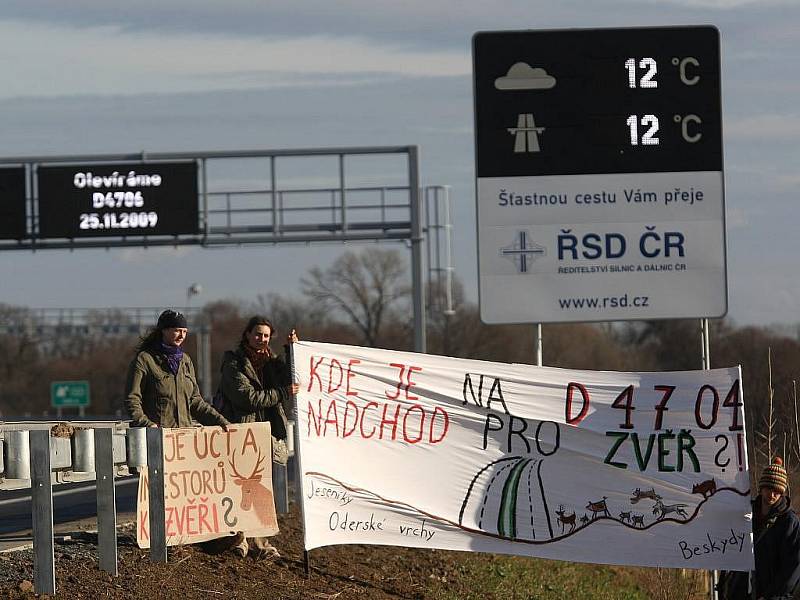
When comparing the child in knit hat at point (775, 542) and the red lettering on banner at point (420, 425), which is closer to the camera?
the child in knit hat at point (775, 542)

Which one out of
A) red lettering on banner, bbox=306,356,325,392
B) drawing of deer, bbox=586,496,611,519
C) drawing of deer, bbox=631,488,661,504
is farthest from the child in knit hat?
red lettering on banner, bbox=306,356,325,392

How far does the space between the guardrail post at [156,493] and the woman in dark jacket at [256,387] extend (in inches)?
37.7

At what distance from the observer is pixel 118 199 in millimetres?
27422

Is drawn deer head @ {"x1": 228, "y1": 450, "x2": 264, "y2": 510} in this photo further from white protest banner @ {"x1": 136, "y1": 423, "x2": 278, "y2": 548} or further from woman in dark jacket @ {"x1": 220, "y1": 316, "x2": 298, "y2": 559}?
woman in dark jacket @ {"x1": 220, "y1": 316, "x2": 298, "y2": 559}

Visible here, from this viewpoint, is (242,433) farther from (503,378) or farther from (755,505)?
(755,505)

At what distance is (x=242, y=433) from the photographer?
33.6ft

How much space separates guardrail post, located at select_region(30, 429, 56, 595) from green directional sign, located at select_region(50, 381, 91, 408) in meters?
59.4

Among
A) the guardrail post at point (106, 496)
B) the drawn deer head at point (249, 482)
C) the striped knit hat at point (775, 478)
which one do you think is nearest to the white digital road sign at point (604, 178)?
the drawn deer head at point (249, 482)

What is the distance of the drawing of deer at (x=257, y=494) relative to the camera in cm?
1017

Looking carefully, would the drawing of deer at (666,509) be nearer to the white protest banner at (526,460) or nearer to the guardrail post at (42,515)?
the white protest banner at (526,460)

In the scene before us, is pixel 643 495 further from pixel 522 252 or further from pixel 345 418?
pixel 522 252

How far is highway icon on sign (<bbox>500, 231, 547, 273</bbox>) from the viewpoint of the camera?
1236 cm

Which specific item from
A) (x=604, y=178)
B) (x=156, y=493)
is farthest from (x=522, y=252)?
(x=156, y=493)

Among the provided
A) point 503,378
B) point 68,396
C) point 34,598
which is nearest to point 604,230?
point 503,378
